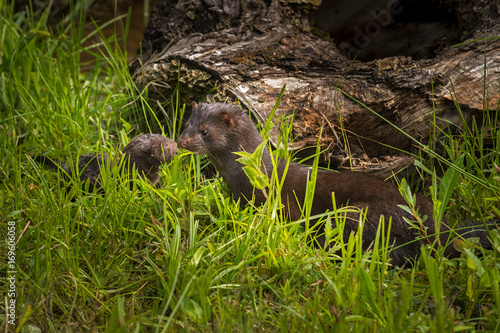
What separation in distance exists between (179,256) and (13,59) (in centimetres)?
328

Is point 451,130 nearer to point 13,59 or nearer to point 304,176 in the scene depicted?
point 304,176

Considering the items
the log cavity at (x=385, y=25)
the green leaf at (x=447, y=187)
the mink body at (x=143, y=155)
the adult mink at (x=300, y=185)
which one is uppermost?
the log cavity at (x=385, y=25)

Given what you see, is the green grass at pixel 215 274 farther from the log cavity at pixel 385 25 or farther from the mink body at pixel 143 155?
the log cavity at pixel 385 25

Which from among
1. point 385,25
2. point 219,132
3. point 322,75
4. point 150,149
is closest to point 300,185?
point 219,132

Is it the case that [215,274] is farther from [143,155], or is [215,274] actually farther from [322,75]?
[322,75]

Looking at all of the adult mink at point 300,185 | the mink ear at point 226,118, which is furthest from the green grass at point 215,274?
the mink ear at point 226,118

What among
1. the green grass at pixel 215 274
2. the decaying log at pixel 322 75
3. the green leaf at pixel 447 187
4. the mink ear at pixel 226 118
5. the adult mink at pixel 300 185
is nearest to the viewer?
the green grass at pixel 215 274

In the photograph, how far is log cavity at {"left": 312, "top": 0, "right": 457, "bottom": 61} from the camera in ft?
17.7

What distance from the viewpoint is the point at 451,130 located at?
430cm

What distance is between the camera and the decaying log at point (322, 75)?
13.6 feet

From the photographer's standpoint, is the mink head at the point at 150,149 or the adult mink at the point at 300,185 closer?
the adult mink at the point at 300,185

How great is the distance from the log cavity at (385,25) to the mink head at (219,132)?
2150 mm

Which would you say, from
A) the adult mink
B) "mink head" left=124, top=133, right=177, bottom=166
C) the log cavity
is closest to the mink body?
"mink head" left=124, top=133, right=177, bottom=166

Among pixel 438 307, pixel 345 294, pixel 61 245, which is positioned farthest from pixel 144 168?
pixel 438 307
